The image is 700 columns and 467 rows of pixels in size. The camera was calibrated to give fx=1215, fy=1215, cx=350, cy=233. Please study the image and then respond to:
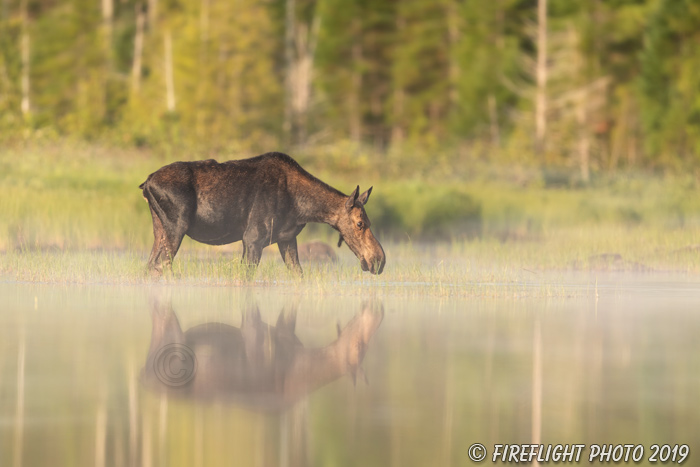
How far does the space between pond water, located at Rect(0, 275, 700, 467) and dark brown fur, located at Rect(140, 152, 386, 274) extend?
1.15m

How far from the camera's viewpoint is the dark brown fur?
43.1 ft

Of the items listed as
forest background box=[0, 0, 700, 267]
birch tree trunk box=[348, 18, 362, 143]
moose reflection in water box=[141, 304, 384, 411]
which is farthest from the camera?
birch tree trunk box=[348, 18, 362, 143]

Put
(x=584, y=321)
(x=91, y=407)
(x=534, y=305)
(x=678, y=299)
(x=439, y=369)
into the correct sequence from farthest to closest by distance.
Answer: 1. (x=678, y=299)
2. (x=534, y=305)
3. (x=584, y=321)
4. (x=439, y=369)
5. (x=91, y=407)

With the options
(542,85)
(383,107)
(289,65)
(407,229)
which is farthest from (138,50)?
(407,229)

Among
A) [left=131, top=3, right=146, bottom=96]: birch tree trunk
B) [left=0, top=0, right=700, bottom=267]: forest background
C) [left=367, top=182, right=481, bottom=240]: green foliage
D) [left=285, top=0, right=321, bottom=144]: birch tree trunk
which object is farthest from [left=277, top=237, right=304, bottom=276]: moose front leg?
[left=131, top=3, right=146, bottom=96]: birch tree trunk

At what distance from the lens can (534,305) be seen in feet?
39.1

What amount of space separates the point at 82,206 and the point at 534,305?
32.8ft

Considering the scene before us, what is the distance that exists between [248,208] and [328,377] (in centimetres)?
592

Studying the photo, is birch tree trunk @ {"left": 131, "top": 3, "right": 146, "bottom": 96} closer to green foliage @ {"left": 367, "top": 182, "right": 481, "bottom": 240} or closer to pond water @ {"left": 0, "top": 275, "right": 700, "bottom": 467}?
green foliage @ {"left": 367, "top": 182, "right": 481, "bottom": 240}

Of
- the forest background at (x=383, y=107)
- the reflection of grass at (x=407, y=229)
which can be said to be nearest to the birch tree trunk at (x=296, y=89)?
the forest background at (x=383, y=107)

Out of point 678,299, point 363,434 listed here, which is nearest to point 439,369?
point 363,434

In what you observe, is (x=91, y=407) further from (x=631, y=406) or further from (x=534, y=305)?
(x=534, y=305)

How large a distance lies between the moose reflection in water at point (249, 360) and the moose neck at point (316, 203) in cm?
323

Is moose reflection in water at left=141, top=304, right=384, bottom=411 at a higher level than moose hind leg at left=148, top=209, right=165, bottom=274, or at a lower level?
lower
